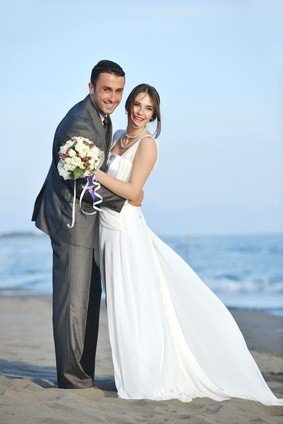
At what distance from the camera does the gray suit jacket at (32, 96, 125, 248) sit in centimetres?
592

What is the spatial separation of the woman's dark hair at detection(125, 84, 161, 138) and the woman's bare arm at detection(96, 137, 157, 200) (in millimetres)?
143

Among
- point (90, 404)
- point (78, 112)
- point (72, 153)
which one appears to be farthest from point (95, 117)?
point (90, 404)

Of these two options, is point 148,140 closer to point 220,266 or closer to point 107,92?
point 107,92

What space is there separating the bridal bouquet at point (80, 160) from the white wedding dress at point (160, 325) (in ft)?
1.08

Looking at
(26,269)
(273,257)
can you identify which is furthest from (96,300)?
(273,257)

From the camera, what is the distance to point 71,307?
239 inches

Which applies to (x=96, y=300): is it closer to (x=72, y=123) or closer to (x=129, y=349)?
(x=129, y=349)

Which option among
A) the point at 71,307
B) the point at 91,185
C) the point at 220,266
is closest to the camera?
the point at 91,185

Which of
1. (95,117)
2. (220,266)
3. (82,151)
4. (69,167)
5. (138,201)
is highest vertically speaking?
(95,117)

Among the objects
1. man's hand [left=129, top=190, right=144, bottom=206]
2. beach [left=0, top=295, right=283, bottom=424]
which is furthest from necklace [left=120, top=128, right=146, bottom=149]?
beach [left=0, top=295, right=283, bottom=424]

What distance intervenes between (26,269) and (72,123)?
883 inches

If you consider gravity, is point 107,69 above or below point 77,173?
above

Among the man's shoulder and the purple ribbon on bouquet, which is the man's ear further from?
the purple ribbon on bouquet

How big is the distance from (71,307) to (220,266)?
32365mm
